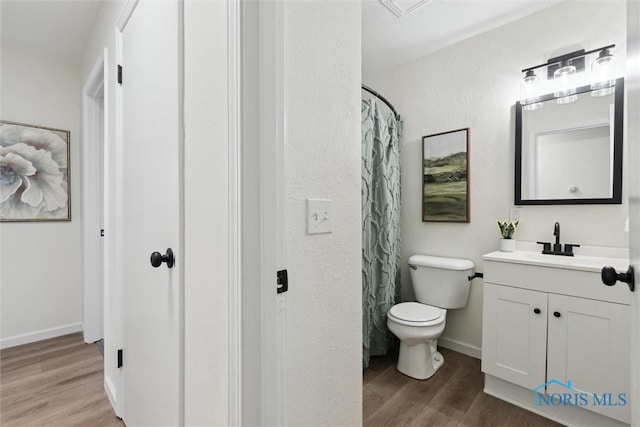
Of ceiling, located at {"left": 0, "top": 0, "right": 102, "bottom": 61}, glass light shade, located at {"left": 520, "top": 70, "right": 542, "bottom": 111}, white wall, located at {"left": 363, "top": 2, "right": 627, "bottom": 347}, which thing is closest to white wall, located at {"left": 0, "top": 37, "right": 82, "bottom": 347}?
ceiling, located at {"left": 0, "top": 0, "right": 102, "bottom": 61}

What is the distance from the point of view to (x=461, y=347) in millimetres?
2332

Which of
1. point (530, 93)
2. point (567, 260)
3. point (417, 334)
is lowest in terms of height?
point (417, 334)

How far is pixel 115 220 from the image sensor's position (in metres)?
1.63

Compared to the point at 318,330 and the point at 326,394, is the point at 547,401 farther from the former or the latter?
the point at 318,330

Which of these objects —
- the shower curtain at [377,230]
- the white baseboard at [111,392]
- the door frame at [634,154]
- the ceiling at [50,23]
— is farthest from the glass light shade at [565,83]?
the white baseboard at [111,392]

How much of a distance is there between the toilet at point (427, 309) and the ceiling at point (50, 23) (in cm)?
283

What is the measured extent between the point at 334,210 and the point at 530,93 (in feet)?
6.06

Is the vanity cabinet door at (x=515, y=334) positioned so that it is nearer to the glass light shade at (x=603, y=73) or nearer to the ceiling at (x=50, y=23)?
the glass light shade at (x=603, y=73)

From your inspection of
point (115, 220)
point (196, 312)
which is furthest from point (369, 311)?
point (115, 220)

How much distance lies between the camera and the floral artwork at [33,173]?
236cm

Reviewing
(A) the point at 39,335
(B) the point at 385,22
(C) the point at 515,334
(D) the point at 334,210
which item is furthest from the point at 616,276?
(A) the point at 39,335

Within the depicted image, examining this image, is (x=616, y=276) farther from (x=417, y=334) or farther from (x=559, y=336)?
(x=417, y=334)

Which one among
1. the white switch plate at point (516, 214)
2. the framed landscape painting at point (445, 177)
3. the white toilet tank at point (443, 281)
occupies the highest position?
the framed landscape painting at point (445, 177)

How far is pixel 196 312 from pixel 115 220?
110cm
